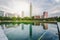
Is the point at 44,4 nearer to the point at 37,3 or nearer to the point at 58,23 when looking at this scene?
the point at 37,3

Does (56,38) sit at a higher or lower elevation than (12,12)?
lower

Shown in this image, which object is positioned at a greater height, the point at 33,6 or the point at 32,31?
the point at 33,6

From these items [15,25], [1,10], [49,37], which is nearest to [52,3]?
[49,37]

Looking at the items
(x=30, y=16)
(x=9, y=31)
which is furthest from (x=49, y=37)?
(x=9, y=31)

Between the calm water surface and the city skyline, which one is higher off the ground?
the city skyline

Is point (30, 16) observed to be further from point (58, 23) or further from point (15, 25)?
point (58, 23)

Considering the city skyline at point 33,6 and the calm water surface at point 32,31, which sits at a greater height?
the city skyline at point 33,6

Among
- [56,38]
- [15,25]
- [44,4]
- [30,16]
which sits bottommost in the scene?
[56,38]
